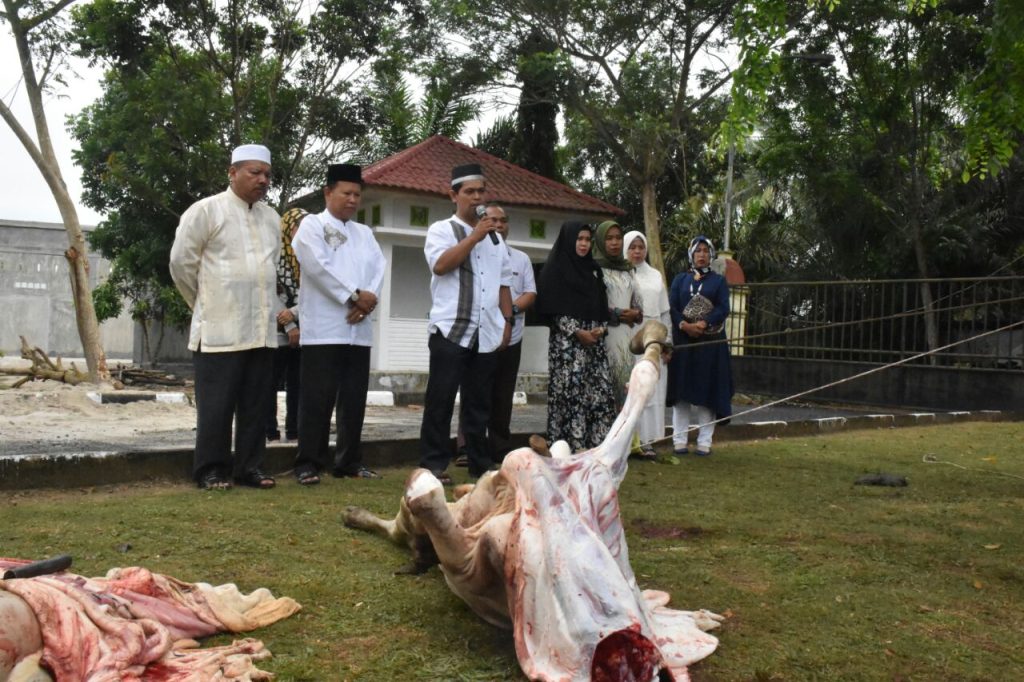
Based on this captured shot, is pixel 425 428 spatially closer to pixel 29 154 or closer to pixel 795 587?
pixel 795 587

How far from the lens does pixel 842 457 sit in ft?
25.6

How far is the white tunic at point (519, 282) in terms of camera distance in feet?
22.1

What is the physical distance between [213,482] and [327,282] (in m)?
1.29

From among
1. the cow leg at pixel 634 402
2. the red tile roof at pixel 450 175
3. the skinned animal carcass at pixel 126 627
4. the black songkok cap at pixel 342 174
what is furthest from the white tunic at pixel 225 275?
the red tile roof at pixel 450 175

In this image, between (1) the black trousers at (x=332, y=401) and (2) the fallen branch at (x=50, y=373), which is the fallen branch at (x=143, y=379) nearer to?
(2) the fallen branch at (x=50, y=373)

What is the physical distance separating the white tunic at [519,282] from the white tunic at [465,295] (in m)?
0.68

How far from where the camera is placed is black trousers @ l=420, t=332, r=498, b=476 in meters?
5.82

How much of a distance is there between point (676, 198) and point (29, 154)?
19.4 metres

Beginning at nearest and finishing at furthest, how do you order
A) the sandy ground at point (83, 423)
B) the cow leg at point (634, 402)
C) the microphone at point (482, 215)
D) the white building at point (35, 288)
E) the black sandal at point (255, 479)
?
1. the cow leg at point (634, 402)
2. the black sandal at point (255, 479)
3. the microphone at point (482, 215)
4. the sandy ground at point (83, 423)
5. the white building at point (35, 288)

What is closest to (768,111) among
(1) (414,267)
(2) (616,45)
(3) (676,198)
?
(2) (616,45)

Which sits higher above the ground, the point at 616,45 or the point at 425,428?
the point at 616,45

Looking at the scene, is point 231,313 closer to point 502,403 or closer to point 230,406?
point 230,406

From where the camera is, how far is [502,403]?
6.68 m

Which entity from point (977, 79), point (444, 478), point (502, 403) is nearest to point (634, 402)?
point (444, 478)
